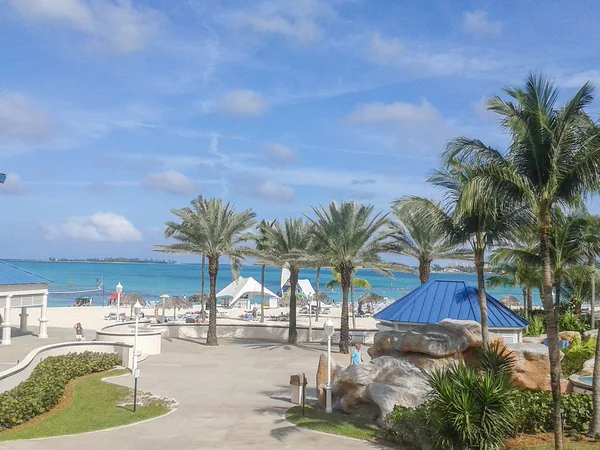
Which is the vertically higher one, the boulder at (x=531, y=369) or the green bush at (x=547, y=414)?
the boulder at (x=531, y=369)

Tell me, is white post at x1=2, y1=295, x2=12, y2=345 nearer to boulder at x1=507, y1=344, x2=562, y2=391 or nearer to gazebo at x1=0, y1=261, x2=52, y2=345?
gazebo at x1=0, y1=261, x2=52, y2=345

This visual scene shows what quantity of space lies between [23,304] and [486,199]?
1082 inches

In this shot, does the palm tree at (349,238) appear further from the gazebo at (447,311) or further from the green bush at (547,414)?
the green bush at (547,414)

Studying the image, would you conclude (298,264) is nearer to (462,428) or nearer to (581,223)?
(581,223)

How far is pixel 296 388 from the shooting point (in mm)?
19312

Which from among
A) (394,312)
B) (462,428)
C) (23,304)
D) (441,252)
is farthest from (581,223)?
(23,304)

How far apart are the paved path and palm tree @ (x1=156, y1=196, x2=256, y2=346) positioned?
13.9 ft

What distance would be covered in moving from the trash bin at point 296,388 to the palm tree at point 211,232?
608 inches

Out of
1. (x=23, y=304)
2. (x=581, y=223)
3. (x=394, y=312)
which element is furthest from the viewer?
(x=23, y=304)

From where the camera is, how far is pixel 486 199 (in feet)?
44.1

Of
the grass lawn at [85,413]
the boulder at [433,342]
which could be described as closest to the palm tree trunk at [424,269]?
the boulder at [433,342]

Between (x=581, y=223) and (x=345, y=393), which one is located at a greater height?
(x=581, y=223)

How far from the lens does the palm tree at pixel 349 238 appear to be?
3122 centimetres

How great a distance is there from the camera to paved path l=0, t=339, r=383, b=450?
567 inches
